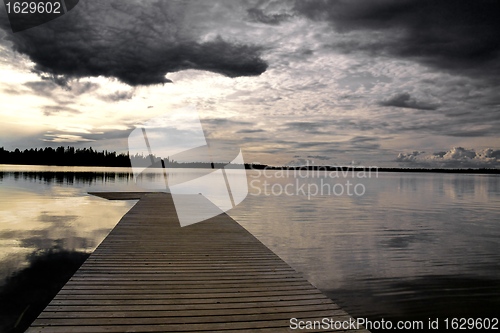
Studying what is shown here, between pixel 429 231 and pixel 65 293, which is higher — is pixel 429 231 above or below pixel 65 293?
below

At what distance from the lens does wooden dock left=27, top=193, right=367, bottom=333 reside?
3773 millimetres

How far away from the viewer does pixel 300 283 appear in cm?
531

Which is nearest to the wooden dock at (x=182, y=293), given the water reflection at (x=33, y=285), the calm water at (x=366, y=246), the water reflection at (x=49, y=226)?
the water reflection at (x=33, y=285)

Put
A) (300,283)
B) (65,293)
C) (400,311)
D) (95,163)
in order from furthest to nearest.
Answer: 1. (95,163)
2. (400,311)
3. (300,283)
4. (65,293)

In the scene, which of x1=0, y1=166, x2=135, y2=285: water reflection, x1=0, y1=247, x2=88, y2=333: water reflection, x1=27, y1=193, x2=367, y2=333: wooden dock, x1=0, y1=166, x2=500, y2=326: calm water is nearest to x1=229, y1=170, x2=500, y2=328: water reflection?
x1=0, y1=166, x2=500, y2=326: calm water

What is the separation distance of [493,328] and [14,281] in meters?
8.48

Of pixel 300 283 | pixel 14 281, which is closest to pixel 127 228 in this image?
pixel 14 281

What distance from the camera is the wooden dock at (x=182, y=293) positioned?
3.77 metres

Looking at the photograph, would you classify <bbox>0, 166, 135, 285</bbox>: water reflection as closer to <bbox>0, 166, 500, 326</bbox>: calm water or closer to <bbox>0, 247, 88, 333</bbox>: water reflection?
<bbox>0, 166, 500, 326</bbox>: calm water

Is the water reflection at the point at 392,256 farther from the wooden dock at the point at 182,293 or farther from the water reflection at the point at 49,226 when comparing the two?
the water reflection at the point at 49,226

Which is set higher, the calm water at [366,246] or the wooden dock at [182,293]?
the wooden dock at [182,293]

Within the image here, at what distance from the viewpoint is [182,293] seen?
15.3 ft

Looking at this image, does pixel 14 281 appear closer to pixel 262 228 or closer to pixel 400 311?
pixel 400 311

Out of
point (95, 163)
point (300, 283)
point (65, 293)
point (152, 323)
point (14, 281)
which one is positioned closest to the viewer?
point (152, 323)
